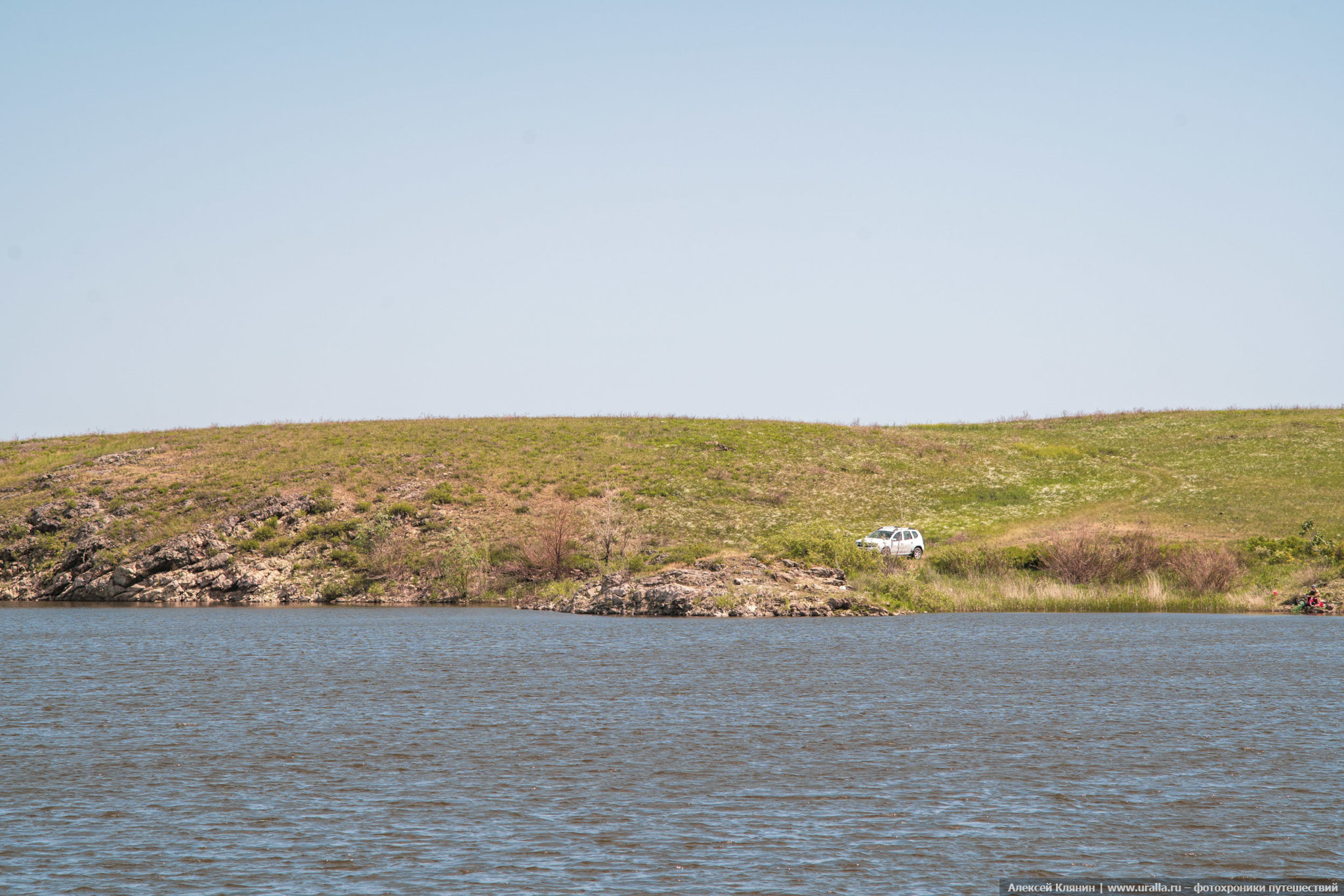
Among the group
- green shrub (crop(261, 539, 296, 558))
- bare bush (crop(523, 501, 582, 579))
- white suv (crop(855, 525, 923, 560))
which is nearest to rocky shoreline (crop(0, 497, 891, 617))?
green shrub (crop(261, 539, 296, 558))

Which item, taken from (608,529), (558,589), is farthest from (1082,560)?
(558,589)

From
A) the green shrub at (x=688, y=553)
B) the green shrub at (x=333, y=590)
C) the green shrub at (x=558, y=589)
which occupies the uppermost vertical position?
the green shrub at (x=688, y=553)

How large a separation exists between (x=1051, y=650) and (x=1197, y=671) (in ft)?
21.4

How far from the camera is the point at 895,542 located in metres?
65.1

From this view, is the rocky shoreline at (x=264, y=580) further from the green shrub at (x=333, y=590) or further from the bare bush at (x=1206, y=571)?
the bare bush at (x=1206, y=571)

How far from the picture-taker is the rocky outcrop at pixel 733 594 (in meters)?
53.9

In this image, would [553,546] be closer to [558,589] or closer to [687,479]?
[558,589]

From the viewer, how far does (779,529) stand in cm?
7350

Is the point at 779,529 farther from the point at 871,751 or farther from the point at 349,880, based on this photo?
the point at 349,880

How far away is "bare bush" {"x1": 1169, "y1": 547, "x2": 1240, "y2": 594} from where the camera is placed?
54.9 meters

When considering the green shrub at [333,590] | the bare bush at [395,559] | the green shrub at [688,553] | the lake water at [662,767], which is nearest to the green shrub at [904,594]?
the green shrub at [688,553]

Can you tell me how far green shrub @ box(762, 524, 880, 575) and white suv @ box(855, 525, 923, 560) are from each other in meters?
3.11

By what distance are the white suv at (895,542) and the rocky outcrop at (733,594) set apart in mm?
7855

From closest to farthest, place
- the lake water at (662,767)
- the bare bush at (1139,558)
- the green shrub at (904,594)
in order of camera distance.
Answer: the lake water at (662,767) < the green shrub at (904,594) < the bare bush at (1139,558)
